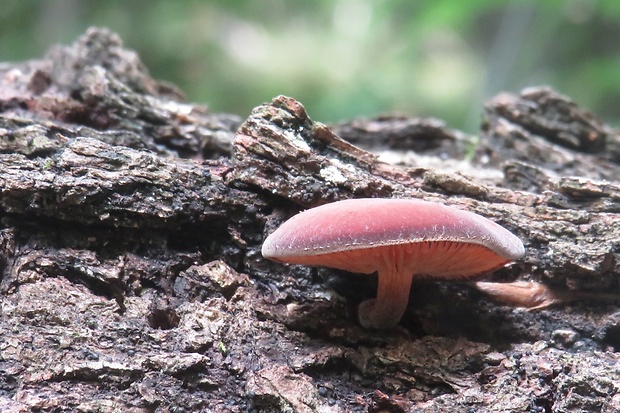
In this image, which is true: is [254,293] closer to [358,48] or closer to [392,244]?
[392,244]

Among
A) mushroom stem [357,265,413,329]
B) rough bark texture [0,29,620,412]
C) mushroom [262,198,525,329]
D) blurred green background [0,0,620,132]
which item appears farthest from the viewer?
blurred green background [0,0,620,132]

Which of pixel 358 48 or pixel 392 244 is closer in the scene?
pixel 392 244

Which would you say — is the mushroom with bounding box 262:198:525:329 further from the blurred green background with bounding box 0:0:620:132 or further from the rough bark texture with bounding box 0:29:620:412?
the blurred green background with bounding box 0:0:620:132

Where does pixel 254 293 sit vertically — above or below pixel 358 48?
below

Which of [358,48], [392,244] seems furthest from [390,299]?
[358,48]

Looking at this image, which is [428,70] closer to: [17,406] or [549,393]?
[549,393]

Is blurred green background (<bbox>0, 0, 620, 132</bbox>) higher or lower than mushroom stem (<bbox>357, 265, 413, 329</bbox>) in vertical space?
higher

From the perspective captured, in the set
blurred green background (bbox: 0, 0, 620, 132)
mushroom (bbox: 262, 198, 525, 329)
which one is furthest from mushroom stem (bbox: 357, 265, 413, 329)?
blurred green background (bbox: 0, 0, 620, 132)
